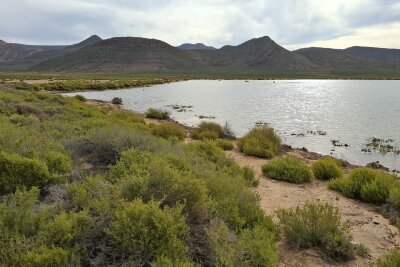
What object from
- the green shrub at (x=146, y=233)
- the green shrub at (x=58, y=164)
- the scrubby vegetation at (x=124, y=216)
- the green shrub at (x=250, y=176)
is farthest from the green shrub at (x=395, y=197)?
the green shrub at (x=58, y=164)

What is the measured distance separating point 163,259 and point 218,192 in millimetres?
2608

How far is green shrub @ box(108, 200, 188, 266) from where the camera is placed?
13.7 feet

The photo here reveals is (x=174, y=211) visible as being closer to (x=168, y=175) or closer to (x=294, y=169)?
(x=168, y=175)

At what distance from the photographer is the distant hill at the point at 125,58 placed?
163 meters

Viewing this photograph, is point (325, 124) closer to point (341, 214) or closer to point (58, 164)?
point (341, 214)

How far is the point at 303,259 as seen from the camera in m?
5.83

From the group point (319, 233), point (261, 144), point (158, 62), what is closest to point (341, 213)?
point (319, 233)

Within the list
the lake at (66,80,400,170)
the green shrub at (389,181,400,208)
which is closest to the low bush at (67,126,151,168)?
the green shrub at (389,181,400,208)

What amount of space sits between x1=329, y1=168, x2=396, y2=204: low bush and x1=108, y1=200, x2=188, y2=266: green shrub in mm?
6013

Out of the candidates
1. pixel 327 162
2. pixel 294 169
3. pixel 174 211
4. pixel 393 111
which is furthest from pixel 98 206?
pixel 393 111

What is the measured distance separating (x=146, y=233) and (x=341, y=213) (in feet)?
17.1

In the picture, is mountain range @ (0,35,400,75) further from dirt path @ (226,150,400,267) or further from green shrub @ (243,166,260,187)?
dirt path @ (226,150,400,267)

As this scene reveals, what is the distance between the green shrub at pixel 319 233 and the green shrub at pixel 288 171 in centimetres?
405

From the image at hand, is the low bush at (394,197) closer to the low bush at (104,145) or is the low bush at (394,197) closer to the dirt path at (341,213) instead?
the dirt path at (341,213)
